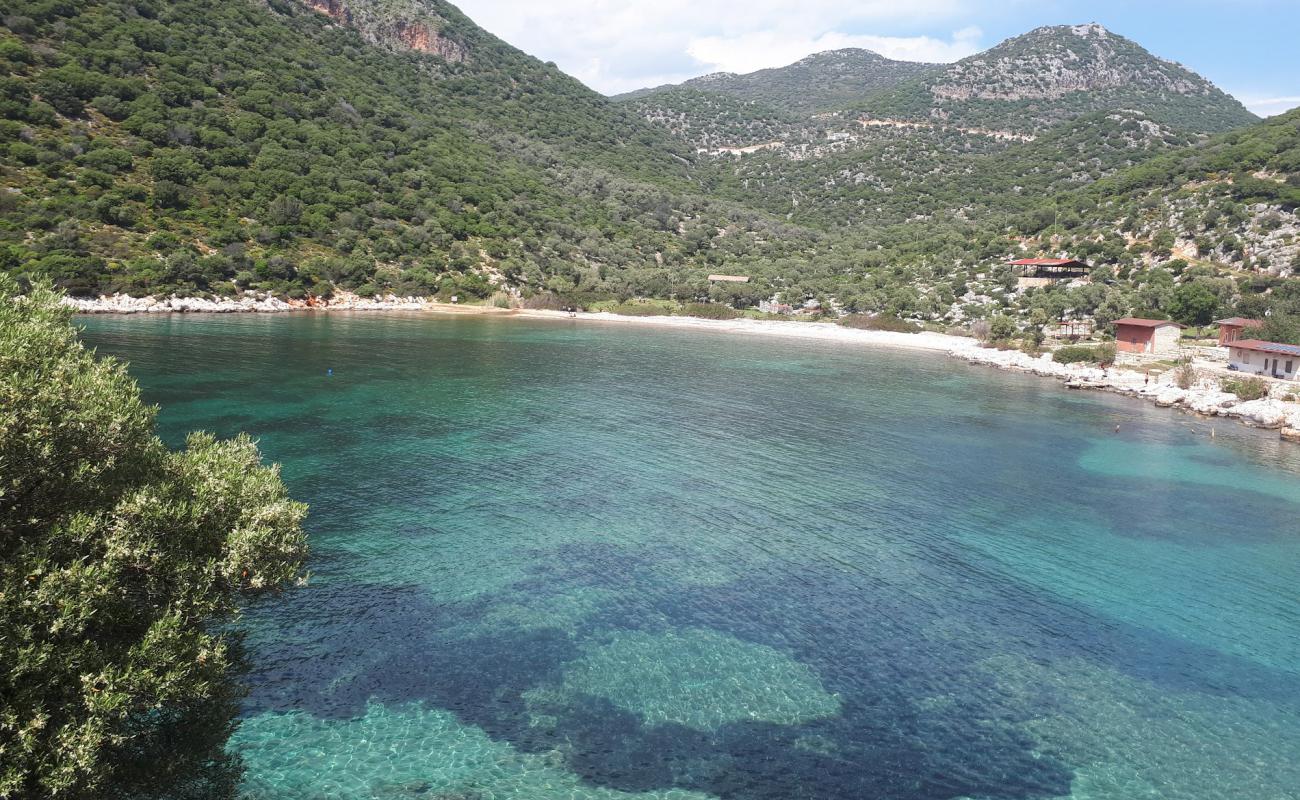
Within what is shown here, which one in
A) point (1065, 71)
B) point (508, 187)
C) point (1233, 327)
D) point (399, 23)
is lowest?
point (1233, 327)

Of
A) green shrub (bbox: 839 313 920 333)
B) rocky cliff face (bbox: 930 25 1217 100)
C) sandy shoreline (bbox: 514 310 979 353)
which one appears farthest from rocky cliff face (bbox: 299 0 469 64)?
rocky cliff face (bbox: 930 25 1217 100)

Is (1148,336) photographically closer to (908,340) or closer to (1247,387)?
(1247,387)

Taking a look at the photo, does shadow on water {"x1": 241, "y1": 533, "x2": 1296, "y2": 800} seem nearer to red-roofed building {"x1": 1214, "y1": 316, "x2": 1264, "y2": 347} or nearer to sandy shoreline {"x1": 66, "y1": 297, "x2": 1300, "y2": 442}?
sandy shoreline {"x1": 66, "y1": 297, "x2": 1300, "y2": 442}

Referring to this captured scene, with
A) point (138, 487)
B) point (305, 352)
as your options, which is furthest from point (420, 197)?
point (138, 487)

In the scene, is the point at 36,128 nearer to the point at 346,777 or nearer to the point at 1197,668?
the point at 346,777

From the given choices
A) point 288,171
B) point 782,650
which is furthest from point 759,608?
point 288,171
